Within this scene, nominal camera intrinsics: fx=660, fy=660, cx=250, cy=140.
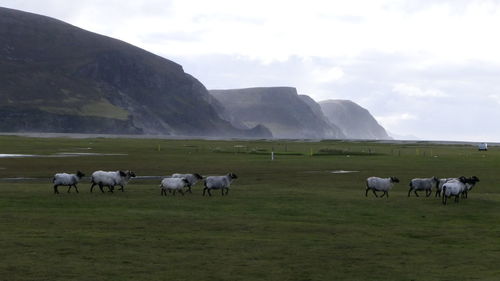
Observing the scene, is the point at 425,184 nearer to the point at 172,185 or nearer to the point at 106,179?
the point at 172,185

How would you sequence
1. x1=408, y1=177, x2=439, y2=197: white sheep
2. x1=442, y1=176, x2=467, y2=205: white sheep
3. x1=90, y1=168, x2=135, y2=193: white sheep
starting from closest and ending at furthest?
x1=442, y1=176, x2=467, y2=205: white sheep, x1=90, y1=168, x2=135, y2=193: white sheep, x1=408, y1=177, x2=439, y2=197: white sheep

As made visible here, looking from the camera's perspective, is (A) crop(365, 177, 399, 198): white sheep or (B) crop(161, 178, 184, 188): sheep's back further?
(A) crop(365, 177, 399, 198): white sheep

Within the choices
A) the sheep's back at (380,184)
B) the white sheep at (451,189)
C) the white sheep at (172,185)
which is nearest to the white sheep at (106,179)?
the white sheep at (172,185)

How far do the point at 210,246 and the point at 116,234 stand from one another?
3880 millimetres

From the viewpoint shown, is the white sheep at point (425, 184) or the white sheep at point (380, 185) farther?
the white sheep at point (425, 184)

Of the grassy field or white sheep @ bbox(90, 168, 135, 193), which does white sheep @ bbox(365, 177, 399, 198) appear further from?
white sheep @ bbox(90, 168, 135, 193)

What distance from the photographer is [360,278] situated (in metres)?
17.6

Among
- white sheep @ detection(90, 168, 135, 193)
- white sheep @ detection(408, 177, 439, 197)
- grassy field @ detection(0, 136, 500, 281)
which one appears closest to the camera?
grassy field @ detection(0, 136, 500, 281)

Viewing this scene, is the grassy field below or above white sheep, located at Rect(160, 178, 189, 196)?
below

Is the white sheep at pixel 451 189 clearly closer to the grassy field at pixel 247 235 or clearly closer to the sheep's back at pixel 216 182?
the grassy field at pixel 247 235

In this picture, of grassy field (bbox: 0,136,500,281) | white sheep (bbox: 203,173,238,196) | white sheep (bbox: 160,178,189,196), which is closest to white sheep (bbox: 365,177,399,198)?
grassy field (bbox: 0,136,500,281)

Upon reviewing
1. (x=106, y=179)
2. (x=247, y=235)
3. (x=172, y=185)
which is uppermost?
(x=106, y=179)

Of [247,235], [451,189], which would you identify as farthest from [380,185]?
[247,235]

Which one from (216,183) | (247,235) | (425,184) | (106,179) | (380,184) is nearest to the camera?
(247,235)
